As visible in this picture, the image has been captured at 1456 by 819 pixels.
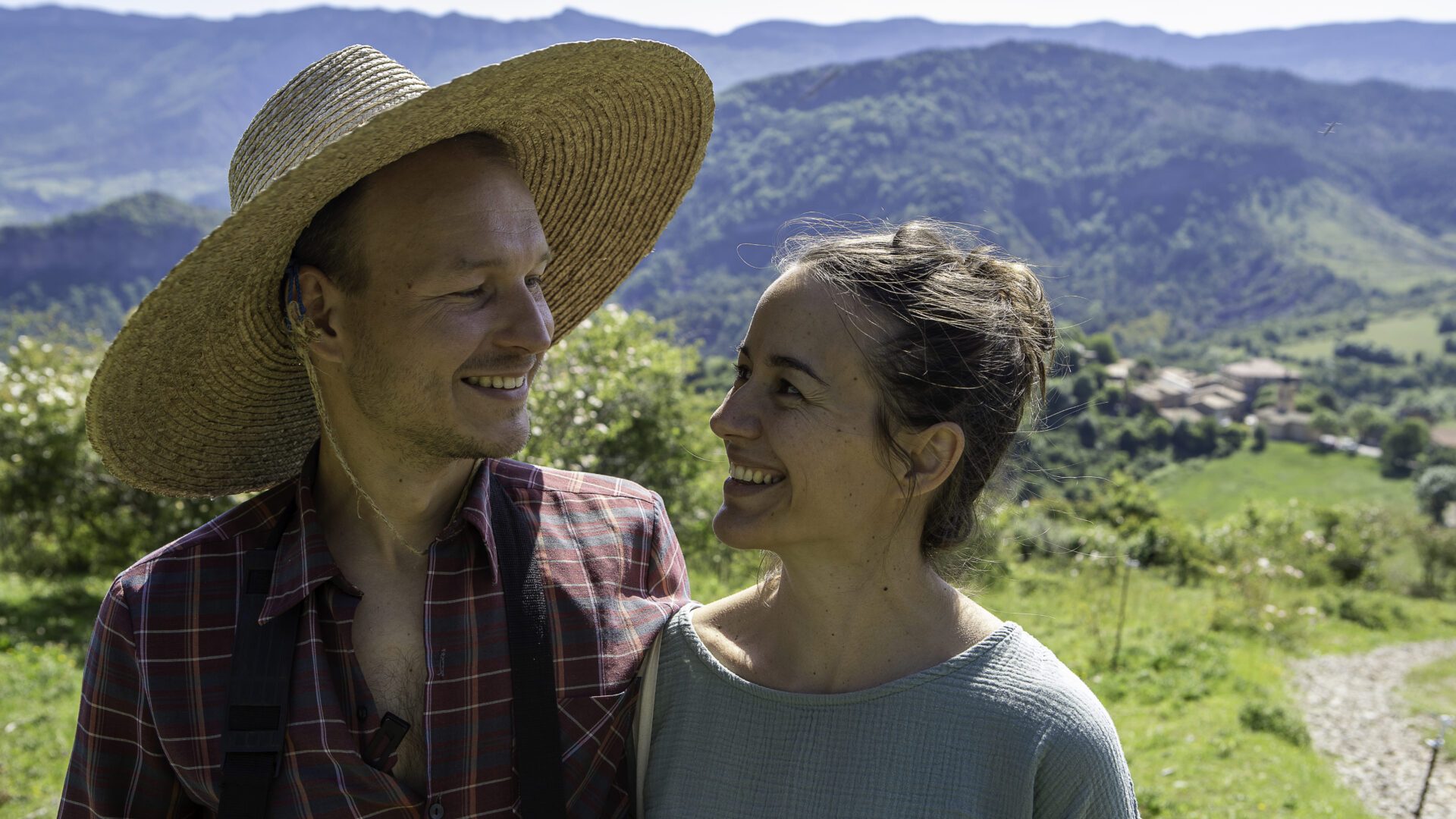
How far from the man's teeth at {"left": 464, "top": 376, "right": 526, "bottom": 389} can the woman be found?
366 millimetres

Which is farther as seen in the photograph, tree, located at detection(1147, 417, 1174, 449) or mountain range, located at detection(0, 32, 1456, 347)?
mountain range, located at detection(0, 32, 1456, 347)

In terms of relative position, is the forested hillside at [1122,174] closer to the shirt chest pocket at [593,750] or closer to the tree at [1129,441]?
the tree at [1129,441]

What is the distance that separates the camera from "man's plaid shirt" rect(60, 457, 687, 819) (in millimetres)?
1623

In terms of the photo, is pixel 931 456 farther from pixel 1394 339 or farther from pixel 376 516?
pixel 1394 339

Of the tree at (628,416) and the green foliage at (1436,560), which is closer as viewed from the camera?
the tree at (628,416)

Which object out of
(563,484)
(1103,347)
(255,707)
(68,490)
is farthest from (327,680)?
(1103,347)

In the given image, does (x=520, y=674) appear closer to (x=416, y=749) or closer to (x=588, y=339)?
(x=416, y=749)

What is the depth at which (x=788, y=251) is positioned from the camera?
79.8 inches

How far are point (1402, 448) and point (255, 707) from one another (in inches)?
2492

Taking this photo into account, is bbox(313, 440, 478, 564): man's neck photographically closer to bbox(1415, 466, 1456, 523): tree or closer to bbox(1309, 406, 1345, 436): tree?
bbox(1415, 466, 1456, 523): tree

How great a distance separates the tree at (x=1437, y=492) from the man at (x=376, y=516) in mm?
47005

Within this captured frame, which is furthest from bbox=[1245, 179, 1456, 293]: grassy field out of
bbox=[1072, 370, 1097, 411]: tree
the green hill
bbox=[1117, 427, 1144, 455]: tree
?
the green hill

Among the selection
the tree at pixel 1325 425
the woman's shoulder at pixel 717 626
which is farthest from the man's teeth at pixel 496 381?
the tree at pixel 1325 425

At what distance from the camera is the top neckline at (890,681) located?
1.71 meters
